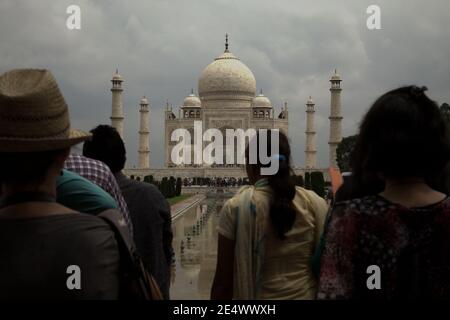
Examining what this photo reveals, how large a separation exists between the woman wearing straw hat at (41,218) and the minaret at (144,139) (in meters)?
36.6

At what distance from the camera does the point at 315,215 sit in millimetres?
2637

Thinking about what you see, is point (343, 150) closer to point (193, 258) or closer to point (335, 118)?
point (335, 118)

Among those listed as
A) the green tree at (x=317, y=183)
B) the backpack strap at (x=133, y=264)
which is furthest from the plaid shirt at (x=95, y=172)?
the green tree at (x=317, y=183)

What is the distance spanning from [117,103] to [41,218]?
115 feet

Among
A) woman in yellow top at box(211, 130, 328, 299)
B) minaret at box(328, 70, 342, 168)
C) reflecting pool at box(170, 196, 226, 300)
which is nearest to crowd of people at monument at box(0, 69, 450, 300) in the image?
woman in yellow top at box(211, 130, 328, 299)

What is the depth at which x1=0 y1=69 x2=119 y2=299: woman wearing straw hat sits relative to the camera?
1.51 metres

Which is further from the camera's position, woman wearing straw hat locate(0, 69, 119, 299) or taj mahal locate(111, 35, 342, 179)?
taj mahal locate(111, 35, 342, 179)

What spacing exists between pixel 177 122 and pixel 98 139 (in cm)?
3790

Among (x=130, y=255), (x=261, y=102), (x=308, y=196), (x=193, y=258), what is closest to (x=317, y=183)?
(x=193, y=258)

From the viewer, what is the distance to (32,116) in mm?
1625

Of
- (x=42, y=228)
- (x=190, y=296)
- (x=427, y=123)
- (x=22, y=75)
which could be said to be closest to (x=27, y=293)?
(x=42, y=228)

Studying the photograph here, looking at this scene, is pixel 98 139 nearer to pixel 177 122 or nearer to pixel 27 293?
pixel 27 293

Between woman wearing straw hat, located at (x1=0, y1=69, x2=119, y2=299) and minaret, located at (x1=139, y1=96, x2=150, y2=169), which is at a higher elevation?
minaret, located at (x1=139, y1=96, x2=150, y2=169)

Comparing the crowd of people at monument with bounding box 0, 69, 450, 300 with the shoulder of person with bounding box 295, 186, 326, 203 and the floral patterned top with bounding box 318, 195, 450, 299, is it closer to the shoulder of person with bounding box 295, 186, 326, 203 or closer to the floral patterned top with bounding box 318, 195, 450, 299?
the floral patterned top with bounding box 318, 195, 450, 299
